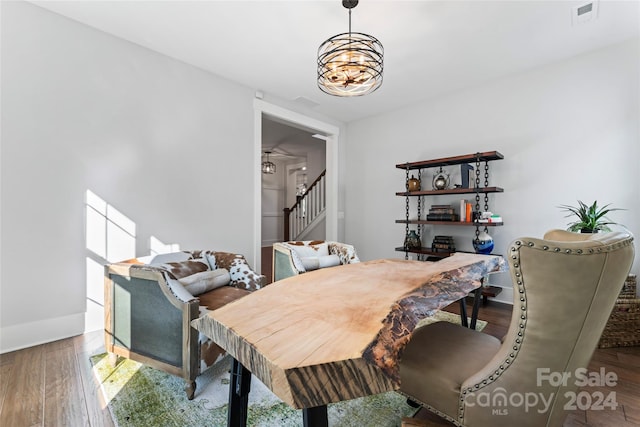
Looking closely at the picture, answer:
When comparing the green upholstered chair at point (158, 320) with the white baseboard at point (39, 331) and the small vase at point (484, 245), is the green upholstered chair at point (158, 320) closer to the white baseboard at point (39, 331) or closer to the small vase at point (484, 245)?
the white baseboard at point (39, 331)

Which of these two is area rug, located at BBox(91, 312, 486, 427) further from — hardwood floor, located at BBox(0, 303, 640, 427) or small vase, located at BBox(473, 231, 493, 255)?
small vase, located at BBox(473, 231, 493, 255)

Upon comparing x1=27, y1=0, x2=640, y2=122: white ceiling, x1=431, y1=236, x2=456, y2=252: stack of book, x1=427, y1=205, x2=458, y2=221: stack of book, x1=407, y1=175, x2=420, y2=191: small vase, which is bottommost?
x1=431, y1=236, x2=456, y2=252: stack of book

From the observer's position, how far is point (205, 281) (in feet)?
7.23

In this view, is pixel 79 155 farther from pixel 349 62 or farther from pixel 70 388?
pixel 349 62

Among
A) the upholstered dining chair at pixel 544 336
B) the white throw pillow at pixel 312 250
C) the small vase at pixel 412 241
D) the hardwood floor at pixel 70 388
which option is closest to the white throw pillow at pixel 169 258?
the hardwood floor at pixel 70 388

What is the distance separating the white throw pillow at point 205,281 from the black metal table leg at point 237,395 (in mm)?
1167

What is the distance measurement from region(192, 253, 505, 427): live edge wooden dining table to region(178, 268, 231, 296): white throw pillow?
94 centimetres

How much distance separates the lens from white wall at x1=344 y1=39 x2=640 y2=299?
284cm

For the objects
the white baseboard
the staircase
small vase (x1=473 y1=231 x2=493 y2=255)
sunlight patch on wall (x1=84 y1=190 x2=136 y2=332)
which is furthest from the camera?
the staircase

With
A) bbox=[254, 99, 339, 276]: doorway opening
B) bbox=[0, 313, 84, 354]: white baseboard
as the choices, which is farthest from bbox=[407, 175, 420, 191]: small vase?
bbox=[0, 313, 84, 354]: white baseboard

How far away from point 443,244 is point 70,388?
385cm

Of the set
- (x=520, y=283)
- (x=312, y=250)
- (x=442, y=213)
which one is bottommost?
(x=312, y=250)

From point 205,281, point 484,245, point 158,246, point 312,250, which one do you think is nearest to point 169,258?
point 205,281

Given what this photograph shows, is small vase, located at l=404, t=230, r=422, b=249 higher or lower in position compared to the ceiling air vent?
lower
